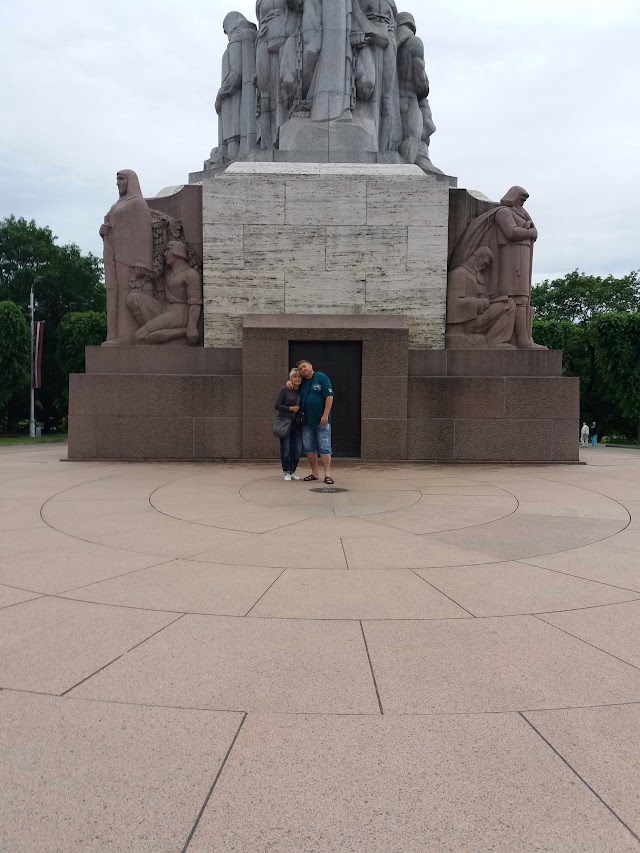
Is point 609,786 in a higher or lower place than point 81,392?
lower

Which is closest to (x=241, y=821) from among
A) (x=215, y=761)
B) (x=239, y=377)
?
(x=215, y=761)

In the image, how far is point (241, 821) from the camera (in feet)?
6.61

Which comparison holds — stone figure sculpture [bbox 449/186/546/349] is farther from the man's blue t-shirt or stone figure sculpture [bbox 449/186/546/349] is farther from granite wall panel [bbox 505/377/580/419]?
the man's blue t-shirt

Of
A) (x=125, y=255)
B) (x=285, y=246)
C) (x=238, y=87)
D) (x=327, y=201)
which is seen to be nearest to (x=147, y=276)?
(x=125, y=255)

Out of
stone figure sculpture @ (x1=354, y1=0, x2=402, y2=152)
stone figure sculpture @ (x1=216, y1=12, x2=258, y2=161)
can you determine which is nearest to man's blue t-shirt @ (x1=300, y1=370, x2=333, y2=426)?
stone figure sculpture @ (x1=354, y1=0, x2=402, y2=152)

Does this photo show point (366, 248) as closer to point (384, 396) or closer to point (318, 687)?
point (384, 396)

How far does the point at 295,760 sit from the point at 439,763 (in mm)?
555

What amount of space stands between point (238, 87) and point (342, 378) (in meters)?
13.0

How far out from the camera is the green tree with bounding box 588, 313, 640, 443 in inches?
1278

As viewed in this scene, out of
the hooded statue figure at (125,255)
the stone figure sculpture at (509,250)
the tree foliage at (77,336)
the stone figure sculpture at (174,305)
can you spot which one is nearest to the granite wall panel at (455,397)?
the stone figure sculpture at (509,250)

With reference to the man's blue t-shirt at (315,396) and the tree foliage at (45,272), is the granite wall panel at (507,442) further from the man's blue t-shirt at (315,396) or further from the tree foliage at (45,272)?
the tree foliage at (45,272)

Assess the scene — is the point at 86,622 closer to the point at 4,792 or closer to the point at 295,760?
the point at 4,792

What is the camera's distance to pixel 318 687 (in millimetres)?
2932

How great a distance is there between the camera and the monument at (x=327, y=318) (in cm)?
1134
